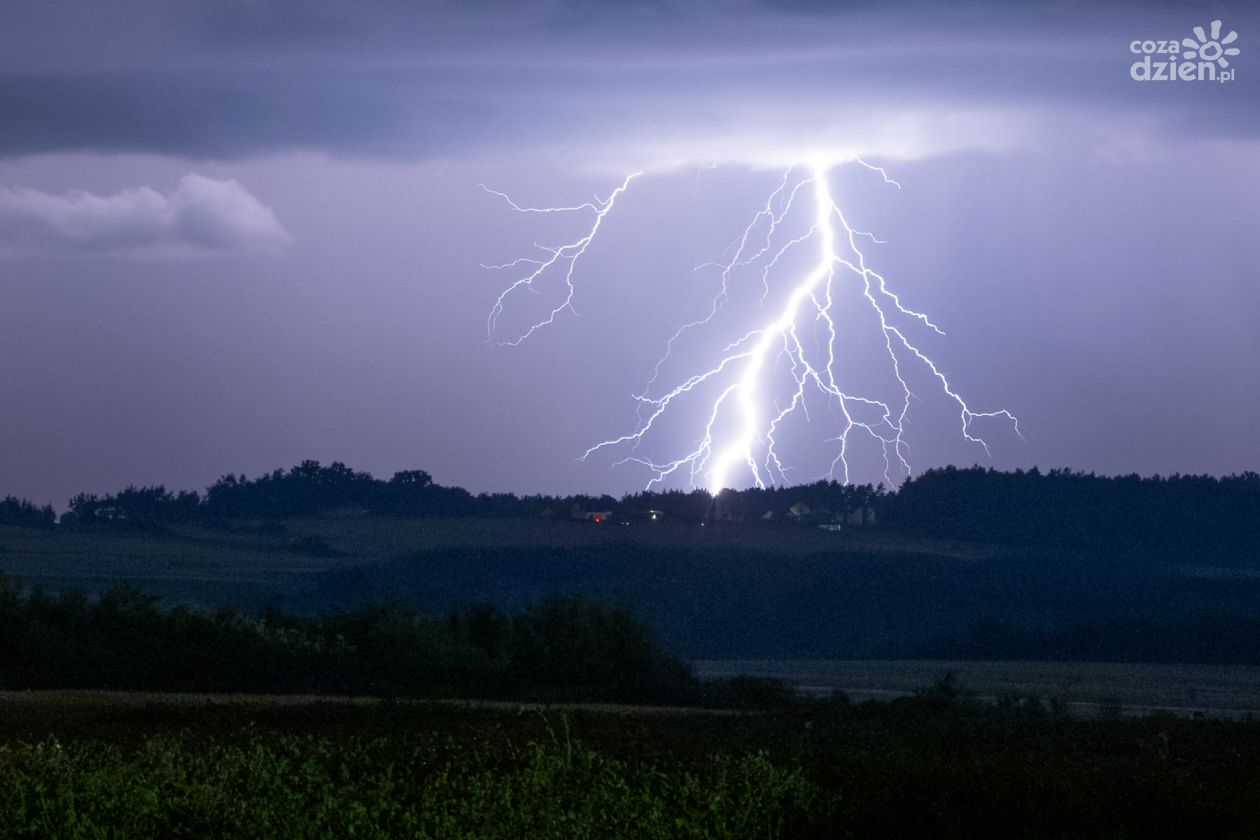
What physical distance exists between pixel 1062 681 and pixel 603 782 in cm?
2306

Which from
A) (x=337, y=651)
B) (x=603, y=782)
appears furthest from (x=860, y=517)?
(x=603, y=782)

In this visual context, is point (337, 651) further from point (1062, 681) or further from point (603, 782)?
point (603, 782)

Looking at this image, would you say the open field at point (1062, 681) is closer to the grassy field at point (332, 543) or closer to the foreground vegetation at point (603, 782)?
the foreground vegetation at point (603, 782)

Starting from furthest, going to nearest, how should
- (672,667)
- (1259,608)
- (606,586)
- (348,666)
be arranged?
1. (606,586)
2. (1259,608)
3. (672,667)
4. (348,666)

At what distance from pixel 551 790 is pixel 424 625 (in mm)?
15369

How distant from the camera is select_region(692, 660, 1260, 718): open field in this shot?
24.8 m

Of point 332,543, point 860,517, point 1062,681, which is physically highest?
point 860,517

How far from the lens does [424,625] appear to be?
85.5 ft

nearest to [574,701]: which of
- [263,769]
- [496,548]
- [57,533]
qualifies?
[263,769]

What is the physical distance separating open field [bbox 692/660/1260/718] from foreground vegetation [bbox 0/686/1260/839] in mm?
A: 6440

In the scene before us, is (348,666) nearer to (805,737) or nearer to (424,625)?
(424,625)

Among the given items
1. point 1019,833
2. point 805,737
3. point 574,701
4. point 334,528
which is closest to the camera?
point 1019,833

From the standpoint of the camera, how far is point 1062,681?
1277 inches

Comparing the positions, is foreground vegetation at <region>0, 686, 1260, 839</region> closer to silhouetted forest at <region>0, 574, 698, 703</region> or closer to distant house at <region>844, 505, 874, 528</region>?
silhouetted forest at <region>0, 574, 698, 703</region>
